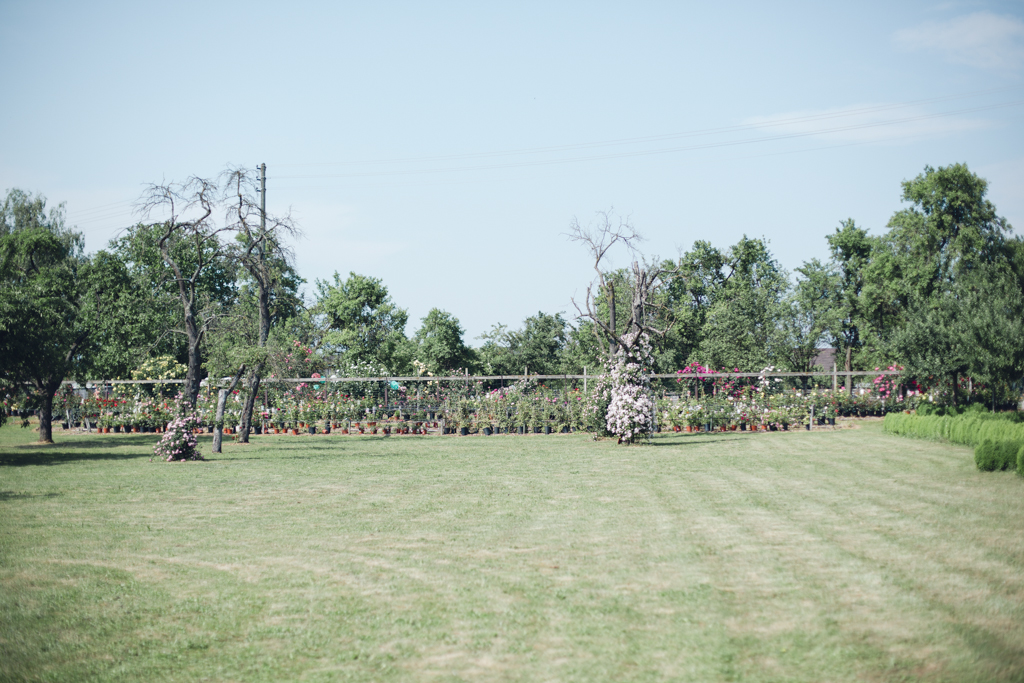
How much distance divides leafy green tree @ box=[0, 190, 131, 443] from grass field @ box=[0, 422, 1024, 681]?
5.19m

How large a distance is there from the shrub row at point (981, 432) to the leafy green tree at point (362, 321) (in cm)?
2388

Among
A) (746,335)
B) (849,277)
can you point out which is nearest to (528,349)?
(746,335)

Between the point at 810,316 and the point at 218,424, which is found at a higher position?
the point at 810,316

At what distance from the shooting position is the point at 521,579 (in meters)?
5.76

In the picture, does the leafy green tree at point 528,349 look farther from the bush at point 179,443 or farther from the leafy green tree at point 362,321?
the bush at point 179,443

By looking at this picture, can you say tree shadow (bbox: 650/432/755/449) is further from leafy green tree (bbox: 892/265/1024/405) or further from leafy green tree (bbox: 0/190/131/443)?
leafy green tree (bbox: 0/190/131/443)

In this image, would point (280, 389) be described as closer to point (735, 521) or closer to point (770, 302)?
point (735, 521)

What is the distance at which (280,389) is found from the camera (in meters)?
24.4

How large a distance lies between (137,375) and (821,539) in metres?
30.3

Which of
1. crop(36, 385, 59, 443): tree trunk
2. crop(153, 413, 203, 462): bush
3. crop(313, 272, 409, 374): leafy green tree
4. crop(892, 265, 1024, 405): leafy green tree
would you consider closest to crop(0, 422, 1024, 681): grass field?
crop(153, 413, 203, 462): bush

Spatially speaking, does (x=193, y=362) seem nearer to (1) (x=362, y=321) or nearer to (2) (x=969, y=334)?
(2) (x=969, y=334)

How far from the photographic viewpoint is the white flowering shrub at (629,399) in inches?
696

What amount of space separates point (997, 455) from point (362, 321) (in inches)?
1358

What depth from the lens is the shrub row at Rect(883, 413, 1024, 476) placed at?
36.3ft
